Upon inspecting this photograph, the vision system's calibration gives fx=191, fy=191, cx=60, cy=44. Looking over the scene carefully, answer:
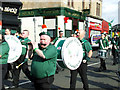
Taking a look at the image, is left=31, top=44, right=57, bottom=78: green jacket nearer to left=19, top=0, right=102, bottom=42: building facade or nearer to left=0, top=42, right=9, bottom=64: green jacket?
left=0, top=42, right=9, bottom=64: green jacket

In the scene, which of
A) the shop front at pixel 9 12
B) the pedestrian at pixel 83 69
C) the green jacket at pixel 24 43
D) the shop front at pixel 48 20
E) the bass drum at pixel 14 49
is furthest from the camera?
the shop front at pixel 48 20

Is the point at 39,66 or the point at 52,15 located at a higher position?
the point at 52,15

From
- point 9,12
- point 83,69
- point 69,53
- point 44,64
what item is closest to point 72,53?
point 69,53

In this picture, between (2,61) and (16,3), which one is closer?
(2,61)

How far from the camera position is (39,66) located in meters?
3.59

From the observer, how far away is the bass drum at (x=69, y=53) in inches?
185

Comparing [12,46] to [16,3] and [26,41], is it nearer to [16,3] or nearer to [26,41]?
[26,41]

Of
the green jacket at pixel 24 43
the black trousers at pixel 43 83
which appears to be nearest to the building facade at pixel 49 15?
the green jacket at pixel 24 43

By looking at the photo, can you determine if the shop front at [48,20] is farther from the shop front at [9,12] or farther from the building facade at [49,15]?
the shop front at [9,12]

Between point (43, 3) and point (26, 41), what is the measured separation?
1773cm

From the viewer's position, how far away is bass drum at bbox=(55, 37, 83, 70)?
4.69 m

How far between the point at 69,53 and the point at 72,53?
165 millimetres

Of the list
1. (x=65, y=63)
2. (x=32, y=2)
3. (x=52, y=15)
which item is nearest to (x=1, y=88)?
(x=65, y=63)

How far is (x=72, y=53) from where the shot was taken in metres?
5.00
